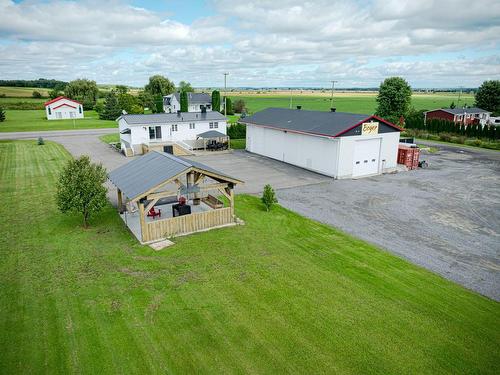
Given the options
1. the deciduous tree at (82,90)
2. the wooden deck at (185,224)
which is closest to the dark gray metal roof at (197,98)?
the deciduous tree at (82,90)

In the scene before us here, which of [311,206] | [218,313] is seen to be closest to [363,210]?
[311,206]

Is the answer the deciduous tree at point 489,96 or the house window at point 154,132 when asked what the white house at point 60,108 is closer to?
the house window at point 154,132

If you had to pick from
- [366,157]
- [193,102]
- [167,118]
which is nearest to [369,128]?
[366,157]

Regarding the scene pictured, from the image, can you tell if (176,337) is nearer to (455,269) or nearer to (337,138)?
(455,269)

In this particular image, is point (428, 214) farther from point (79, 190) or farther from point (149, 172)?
point (79, 190)

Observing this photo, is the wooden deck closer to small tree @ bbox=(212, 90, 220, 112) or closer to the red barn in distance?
small tree @ bbox=(212, 90, 220, 112)
